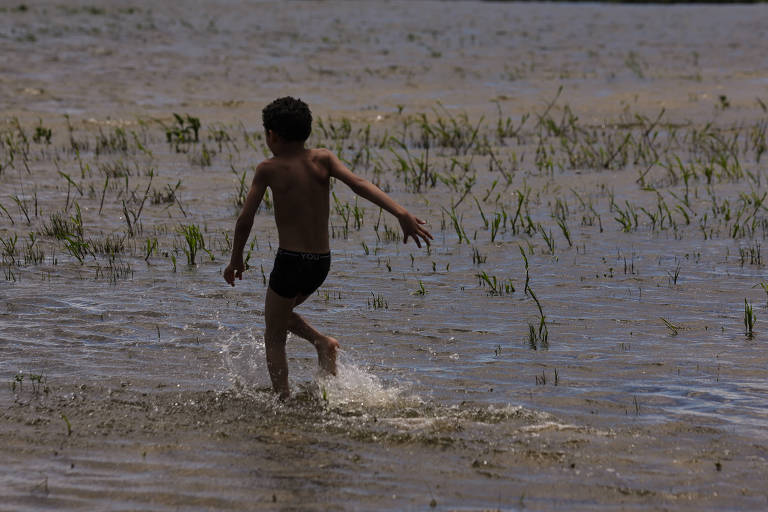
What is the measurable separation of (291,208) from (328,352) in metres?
0.82

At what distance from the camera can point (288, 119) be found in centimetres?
514

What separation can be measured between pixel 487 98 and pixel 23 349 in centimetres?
1356

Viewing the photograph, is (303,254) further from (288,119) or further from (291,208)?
(288,119)

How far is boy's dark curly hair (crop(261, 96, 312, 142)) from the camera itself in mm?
5125

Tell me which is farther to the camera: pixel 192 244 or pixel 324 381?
pixel 192 244

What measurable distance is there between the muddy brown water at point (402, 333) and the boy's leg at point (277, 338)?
122mm

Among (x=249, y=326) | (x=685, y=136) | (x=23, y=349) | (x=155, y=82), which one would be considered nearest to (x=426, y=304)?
(x=249, y=326)

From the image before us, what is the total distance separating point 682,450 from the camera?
4496 millimetres

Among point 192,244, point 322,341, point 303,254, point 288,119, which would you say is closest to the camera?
point 288,119

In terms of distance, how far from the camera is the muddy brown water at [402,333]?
4.28 m

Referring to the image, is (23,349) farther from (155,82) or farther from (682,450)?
(155,82)

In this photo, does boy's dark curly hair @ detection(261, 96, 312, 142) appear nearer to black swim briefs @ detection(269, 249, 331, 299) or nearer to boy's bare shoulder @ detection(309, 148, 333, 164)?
boy's bare shoulder @ detection(309, 148, 333, 164)

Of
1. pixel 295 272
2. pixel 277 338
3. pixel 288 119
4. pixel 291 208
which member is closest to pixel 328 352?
pixel 277 338

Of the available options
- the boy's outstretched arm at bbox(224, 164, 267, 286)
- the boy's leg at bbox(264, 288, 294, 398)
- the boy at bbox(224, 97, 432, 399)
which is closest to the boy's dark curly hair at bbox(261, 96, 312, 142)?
the boy at bbox(224, 97, 432, 399)
